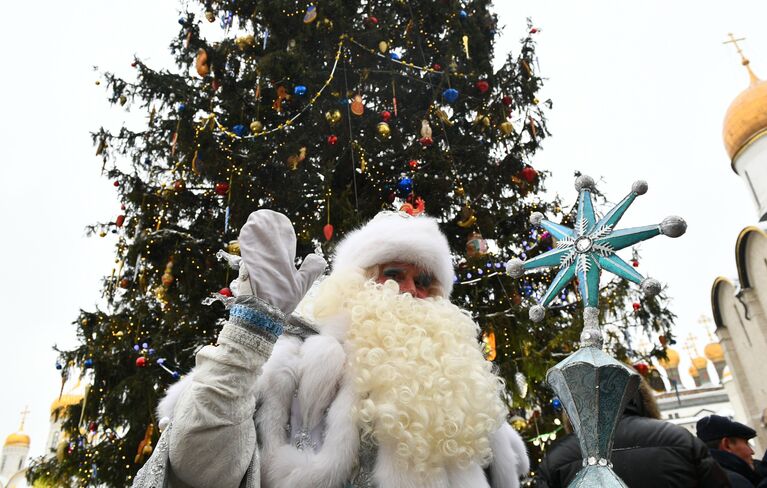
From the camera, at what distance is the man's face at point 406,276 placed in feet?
8.14

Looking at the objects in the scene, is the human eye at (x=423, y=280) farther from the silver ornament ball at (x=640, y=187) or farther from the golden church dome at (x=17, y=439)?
the golden church dome at (x=17, y=439)

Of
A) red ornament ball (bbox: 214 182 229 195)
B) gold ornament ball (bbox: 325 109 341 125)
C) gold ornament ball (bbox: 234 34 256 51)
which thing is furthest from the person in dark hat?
gold ornament ball (bbox: 234 34 256 51)

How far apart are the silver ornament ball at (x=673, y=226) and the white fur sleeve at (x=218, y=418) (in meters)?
1.49

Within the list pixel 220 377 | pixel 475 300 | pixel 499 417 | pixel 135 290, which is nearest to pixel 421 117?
pixel 475 300

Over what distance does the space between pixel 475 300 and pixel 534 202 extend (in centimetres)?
185

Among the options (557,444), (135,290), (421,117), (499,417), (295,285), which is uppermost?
(421,117)

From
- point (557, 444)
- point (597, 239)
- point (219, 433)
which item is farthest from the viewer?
point (557, 444)

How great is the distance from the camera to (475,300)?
585cm

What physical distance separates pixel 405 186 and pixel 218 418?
454cm

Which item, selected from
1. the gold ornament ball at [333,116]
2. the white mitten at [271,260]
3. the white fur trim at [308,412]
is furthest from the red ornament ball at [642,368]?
the white mitten at [271,260]

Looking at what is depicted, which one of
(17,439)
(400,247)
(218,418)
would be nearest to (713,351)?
(400,247)

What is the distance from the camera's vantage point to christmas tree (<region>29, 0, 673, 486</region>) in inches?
226

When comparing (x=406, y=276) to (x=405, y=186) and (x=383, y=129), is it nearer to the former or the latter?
(x=405, y=186)

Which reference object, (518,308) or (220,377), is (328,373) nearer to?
(220,377)
